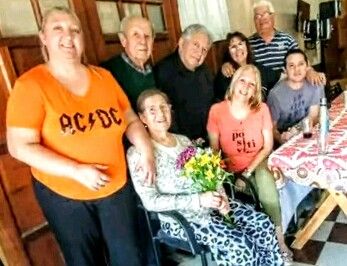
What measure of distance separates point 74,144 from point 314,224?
4.92ft

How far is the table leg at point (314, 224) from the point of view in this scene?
2.03 meters

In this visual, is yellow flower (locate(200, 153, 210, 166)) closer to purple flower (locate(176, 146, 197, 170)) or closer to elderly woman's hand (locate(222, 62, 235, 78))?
purple flower (locate(176, 146, 197, 170))

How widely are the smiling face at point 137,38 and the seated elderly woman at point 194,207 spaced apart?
259 millimetres

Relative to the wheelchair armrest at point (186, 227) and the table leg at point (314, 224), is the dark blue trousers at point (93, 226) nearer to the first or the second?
the wheelchair armrest at point (186, 227)

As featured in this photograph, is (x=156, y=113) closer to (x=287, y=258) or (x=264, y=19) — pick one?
(x=287, y=258)

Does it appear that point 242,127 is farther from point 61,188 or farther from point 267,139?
point 61,188

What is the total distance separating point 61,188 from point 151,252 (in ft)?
2.94

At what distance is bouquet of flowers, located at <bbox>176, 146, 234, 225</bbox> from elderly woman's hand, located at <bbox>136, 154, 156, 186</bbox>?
13 cm

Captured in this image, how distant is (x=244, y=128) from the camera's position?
2053mm

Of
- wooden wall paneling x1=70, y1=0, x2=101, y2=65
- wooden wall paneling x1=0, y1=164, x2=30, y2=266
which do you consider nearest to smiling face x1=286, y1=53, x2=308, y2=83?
wooden wall paneling x1=70, y1=0, x2=101, y2=65

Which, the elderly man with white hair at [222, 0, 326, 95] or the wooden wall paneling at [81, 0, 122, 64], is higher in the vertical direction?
the wooden wall paneling at [81, 0, 122, 64]

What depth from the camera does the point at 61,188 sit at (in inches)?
52.2

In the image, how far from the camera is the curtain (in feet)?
9.87

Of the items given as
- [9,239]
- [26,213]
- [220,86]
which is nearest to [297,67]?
[220,86]
